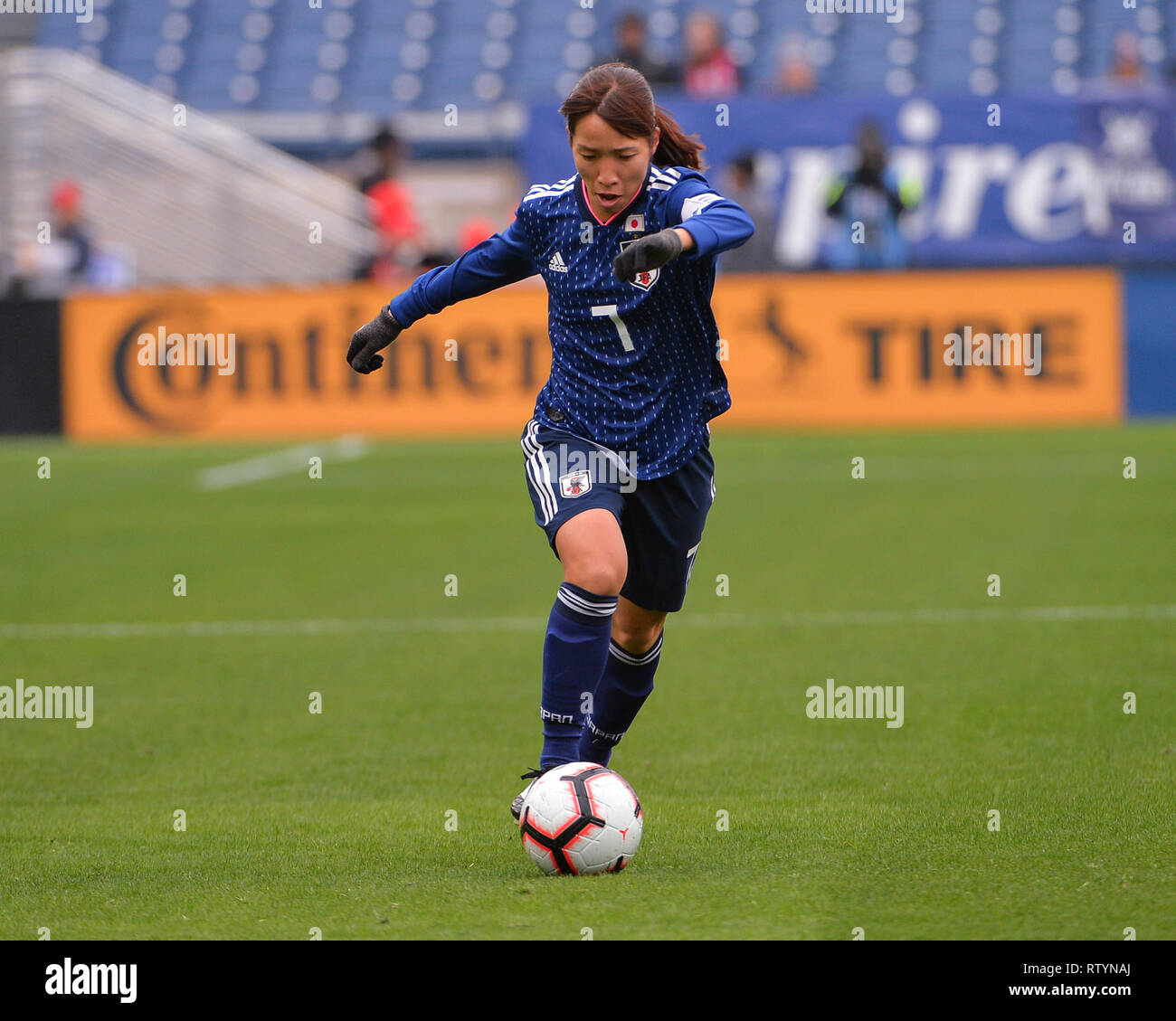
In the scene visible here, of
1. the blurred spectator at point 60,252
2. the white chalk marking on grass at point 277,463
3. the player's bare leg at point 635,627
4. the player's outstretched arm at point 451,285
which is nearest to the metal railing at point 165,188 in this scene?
the blurred spectator at point 60,252

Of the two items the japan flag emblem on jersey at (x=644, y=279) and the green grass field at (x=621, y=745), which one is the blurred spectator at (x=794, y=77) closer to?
the green grass field at (x=621, y=745)

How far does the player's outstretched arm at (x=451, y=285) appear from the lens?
4.95 metres

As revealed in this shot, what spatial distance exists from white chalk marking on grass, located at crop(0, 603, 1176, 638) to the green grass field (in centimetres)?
3

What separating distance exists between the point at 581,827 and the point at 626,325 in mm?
1258

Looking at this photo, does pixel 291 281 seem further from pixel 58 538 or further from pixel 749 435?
pixel 58 538

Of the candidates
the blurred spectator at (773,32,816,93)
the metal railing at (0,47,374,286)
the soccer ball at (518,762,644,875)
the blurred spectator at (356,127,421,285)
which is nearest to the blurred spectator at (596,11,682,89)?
the blurred spectator at (773,32,816,93)

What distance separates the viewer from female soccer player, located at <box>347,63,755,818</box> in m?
4.52

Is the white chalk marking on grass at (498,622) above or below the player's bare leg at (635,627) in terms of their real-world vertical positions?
below

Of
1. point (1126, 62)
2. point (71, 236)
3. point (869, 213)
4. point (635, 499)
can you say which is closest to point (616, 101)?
point (635, 499)

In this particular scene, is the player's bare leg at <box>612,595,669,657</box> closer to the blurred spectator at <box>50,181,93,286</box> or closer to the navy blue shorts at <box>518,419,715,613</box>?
the navy blue shorts at <box>518,419,715,613</box>

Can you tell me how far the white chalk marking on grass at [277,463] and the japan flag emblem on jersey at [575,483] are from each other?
986 cm

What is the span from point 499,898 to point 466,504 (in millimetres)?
9087

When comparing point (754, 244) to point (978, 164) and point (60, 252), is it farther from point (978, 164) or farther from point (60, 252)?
point (60, 252)
